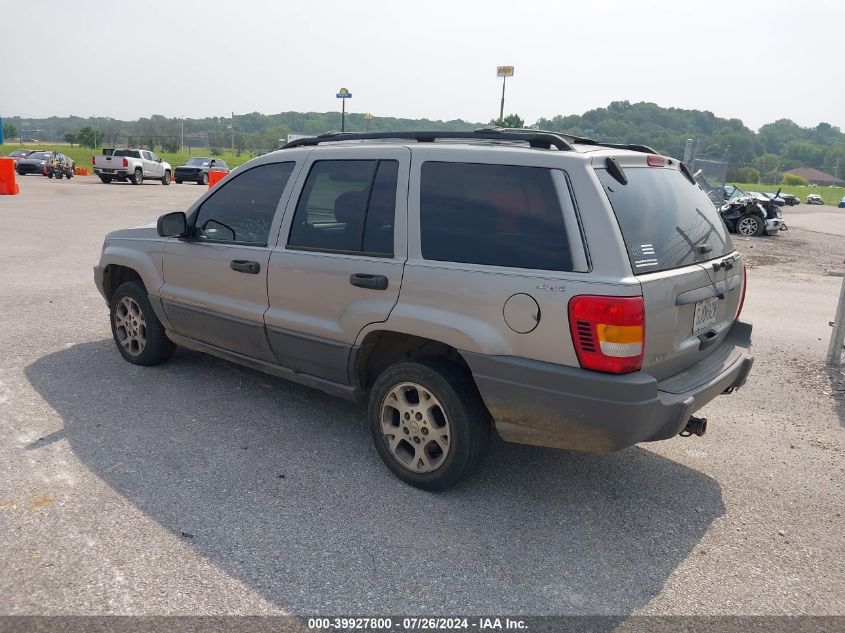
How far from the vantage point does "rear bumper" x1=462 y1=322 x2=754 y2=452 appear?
121 inches

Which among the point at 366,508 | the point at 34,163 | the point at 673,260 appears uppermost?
the point at 673,260

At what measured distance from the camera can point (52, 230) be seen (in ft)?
46.6

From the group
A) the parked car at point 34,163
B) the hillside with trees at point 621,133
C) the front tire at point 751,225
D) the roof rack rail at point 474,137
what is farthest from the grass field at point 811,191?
the roof rack rail at point 474,137

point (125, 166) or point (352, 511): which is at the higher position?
point (125, 166)

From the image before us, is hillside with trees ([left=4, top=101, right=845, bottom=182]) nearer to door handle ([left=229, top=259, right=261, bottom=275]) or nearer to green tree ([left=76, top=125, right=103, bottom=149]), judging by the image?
green tree ([left=76, top=125, right=103, bottom=149])

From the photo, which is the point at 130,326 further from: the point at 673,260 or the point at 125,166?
the point at 125,166

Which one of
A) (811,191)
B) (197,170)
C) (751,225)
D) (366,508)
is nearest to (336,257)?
(366,508)

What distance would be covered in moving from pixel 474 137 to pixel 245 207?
1758mm

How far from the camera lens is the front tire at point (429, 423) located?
3512mm

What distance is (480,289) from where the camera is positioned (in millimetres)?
3336

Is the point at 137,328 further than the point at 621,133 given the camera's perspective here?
No

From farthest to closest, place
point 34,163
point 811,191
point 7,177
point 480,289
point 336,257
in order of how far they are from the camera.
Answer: point 811,191 < point 34,163 < point 7,177 < point 336,257 < point 480,289

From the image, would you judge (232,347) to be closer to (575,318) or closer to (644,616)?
(575,318)

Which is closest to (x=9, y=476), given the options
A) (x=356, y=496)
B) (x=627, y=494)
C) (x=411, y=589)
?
(x=356, y=496)
